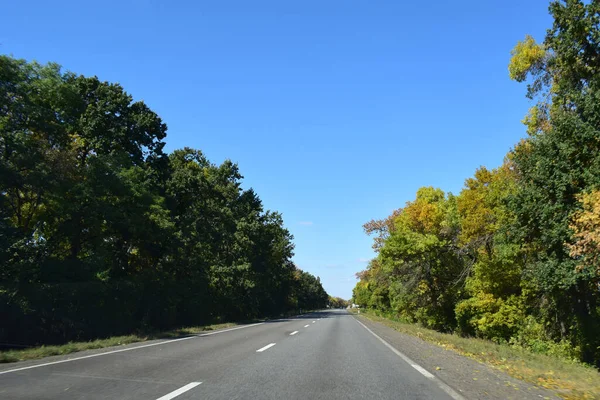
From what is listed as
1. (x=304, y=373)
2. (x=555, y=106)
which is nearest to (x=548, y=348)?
(x=555, y=106)

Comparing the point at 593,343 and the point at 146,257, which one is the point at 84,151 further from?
the point at 593,343

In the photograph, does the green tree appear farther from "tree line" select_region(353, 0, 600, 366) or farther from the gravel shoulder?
the gravel shoulder

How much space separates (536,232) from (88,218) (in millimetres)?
21871

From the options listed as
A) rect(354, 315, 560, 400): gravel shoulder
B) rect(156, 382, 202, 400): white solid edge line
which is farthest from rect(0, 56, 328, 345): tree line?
rect(354, 315, 560, 400): gravel shoulder

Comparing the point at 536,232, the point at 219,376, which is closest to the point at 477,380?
the point at 219,376

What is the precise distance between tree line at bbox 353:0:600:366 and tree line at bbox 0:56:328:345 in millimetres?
19160

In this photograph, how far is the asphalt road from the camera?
667cm

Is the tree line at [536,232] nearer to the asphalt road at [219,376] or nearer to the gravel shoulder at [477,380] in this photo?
the gravel shoulder at [477,380]

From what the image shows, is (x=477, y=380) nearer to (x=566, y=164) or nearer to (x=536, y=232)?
(x=566, y=164)

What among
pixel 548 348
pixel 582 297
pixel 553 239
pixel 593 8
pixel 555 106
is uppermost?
pixel 593 8

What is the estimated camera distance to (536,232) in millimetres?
20281

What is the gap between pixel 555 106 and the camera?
20.4 m

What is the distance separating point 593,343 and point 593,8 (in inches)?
611

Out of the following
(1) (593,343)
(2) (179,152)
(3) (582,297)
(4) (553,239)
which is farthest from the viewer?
(2) (179,152)
